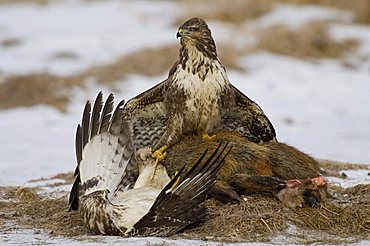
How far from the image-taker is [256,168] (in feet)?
22.5

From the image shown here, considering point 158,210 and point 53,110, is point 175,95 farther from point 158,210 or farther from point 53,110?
point 53,110

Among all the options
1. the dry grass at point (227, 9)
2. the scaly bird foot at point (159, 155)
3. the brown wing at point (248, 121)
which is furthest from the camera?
the dry grass at point (227, 9)

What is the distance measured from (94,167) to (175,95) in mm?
1331

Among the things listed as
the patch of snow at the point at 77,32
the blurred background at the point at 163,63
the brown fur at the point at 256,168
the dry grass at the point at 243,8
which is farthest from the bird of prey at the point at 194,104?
the dry grass at the point at 243,8

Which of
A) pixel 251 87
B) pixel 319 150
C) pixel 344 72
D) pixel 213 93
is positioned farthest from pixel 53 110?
pixel 213 93

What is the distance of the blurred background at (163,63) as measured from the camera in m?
13.2

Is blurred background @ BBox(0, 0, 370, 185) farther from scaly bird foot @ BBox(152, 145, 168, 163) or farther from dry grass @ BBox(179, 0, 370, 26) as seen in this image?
scaly bird foot @ BBox(152, 145, 168, 163)

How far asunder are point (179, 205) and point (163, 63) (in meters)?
12.1

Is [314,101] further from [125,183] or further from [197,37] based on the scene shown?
[125,183]

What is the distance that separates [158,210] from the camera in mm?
5859

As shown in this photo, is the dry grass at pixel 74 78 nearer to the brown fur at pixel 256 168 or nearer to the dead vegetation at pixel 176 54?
the dead vegetation at pixel 176 54

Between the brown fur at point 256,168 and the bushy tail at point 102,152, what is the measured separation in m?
0.41

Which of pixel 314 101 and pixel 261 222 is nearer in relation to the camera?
pixel 261 222

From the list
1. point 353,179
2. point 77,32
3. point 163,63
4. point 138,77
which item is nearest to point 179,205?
point 353,179
